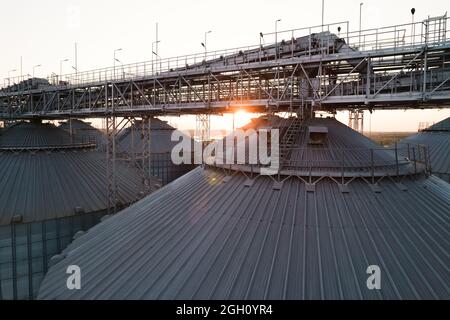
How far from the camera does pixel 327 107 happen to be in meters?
19.2

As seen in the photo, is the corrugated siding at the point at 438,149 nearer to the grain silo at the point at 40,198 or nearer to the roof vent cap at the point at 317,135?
the roof vent cap at the point at 317,135

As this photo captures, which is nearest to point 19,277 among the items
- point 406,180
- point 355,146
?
point 355,146

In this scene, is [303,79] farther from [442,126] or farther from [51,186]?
[442,126]

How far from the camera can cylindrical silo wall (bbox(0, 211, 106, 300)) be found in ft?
73.3

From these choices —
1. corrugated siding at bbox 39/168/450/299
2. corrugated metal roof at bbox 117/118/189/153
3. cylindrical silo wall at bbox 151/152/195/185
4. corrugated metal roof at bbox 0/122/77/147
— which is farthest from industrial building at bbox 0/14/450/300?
corrugated metal roof at bbox 117/118/189/153

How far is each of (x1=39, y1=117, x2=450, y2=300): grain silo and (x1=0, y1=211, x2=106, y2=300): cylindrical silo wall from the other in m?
9.67

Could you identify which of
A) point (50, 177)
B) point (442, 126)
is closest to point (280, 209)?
point (50, 177)

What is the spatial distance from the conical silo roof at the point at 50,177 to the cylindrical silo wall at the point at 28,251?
0.68 m

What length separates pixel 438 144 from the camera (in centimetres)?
3722

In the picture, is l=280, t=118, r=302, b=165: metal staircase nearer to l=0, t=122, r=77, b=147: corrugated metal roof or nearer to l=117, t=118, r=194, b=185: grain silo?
l=0, t=122, r=77, b=147: corrugated metal roof

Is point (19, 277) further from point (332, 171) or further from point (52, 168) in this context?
point (332, 171)

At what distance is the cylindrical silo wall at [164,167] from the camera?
4872 cm

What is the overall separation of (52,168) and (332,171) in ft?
80.6

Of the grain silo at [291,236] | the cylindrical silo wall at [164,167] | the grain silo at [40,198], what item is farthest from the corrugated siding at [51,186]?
the cylindrical silo wall at [164,167]
